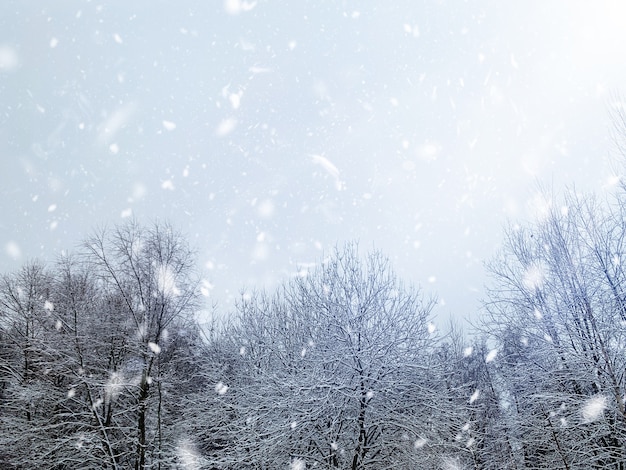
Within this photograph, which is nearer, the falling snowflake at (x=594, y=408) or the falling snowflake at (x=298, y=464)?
the falling snowflake at (x=594, y=408)

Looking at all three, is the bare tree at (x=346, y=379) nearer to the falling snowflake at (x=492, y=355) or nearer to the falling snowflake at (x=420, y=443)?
the falling snowflake at (x=420, y=443)

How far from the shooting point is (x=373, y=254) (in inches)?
545

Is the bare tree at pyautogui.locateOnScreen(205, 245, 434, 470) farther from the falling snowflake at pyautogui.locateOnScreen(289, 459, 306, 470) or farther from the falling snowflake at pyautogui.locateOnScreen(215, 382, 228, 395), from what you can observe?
the falling snowflake at pyautogui.locateOnScreen(215, 382, 228, 395)

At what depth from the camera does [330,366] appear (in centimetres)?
1258

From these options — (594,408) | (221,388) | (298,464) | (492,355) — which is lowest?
(298,464)

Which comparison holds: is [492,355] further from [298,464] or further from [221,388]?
[298,464]

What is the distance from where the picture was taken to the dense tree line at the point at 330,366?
11.1m

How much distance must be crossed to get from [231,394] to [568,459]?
12086 millimetres

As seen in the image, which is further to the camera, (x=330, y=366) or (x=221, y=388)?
(x=221, y=388)

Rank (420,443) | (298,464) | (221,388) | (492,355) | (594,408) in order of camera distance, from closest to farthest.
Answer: (594,408) < (420,443) < (298,464) < (221,388) < (492,355)

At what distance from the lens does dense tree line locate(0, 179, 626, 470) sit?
11062mm

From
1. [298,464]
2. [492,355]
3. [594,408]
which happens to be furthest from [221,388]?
[492,355]

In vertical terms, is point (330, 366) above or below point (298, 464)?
above

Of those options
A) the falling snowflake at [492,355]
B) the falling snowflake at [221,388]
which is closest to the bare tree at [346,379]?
the falling snowflake at [221,388]
